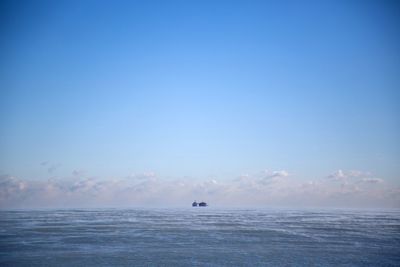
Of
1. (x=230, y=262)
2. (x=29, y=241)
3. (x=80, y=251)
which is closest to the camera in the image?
(x=230, y=262)

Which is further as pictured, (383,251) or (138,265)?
(383,251)

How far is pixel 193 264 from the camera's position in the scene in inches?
856

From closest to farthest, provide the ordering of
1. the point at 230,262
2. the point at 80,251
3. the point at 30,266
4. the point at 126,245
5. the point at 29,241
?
the point at 30,266 < the point at 230,262 < the point at 80,251 < the point at 126,245 < the point at 29,241

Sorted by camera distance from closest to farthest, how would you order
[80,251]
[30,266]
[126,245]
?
[30,266], [80,251], [126,245]

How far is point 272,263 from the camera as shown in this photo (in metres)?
22.6

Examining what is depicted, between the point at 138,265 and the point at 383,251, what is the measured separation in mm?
21740

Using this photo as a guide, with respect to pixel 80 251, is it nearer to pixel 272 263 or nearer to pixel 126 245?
pixel 126 245

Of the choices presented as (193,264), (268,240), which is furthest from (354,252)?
(193,264)

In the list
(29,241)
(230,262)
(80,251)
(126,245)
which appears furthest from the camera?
(29,241)

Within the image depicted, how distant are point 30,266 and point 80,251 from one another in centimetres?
540

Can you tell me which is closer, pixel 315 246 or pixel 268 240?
pixel 315 246

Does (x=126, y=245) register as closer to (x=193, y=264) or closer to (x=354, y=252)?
(x=193, y=264)

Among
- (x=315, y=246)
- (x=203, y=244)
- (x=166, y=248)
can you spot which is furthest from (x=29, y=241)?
(x=315, y=246)

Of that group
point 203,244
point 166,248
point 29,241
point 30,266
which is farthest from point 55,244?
point 203,244
